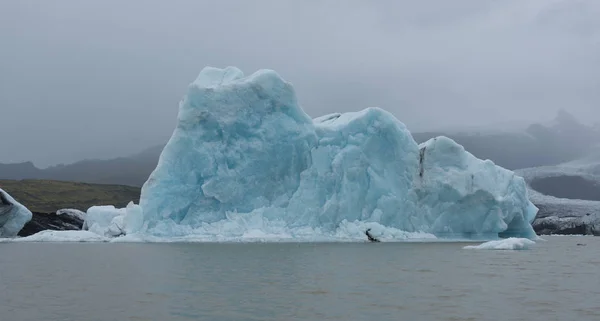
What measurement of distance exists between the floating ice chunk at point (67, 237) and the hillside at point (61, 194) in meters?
46.9

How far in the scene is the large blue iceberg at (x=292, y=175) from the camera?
2953 centimetres

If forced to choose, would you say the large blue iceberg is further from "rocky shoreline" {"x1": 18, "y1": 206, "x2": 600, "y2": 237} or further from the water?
"rocky shoreline" {"x1": 18, "y1": 206, "x2": 600, "y2": 237}

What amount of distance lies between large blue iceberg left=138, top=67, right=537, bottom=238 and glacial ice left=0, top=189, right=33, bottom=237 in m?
11.9

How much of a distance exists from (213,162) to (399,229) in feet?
31.9

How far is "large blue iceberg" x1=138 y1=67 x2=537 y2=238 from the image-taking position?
96.9 feet

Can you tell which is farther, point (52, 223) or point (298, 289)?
point (52, 223)

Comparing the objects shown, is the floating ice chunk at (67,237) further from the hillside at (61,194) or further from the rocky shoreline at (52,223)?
the hillside at (61,194)

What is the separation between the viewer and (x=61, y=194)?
93.7 metres

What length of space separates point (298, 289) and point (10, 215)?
3128cm

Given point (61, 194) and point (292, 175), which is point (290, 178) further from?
point (61, 194)

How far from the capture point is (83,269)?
16.2 m

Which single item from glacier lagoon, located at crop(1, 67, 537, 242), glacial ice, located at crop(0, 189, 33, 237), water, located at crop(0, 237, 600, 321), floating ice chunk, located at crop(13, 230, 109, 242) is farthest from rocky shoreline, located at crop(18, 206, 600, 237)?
water, located at crop(0, 237, 600, 321)

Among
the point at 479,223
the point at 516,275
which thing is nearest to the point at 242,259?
the point at 516,275

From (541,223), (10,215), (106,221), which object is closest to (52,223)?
(106,221)
